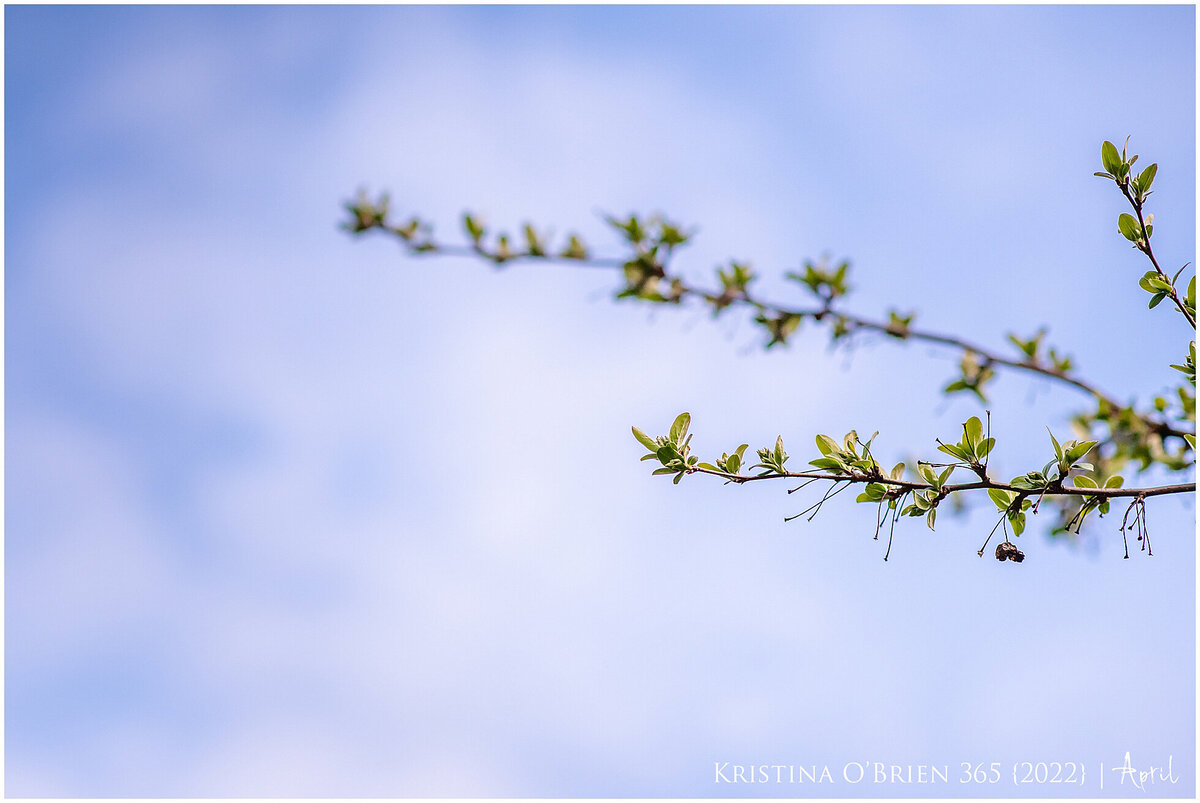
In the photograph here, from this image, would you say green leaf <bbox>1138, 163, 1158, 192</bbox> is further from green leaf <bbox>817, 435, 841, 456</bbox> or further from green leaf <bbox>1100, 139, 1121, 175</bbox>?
green leaf <bbox>817, 435, 841, 456</bbox>

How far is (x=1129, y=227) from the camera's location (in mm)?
2330

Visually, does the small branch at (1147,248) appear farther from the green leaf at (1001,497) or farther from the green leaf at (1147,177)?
the green leaf at (1001,497)

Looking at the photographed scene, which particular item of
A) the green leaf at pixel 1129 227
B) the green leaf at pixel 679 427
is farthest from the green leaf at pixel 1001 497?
the green leaf at pixel 679 427

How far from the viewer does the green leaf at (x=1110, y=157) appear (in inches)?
90.6

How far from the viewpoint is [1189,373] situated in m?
2.40

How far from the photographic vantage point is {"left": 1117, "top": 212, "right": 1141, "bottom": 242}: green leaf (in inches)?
90.8

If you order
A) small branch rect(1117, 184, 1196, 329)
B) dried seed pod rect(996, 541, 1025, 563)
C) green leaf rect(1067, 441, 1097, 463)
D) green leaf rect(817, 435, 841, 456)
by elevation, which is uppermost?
small branch rect(1117, 184, 1196, 329)

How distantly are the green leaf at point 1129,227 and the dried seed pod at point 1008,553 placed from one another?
3.50ft

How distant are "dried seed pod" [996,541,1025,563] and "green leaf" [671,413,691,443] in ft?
3.71

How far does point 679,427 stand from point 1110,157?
1.62 m

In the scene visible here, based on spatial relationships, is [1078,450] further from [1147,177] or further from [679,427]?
[679,427]

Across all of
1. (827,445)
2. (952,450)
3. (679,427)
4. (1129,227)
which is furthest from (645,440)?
(1129,227)

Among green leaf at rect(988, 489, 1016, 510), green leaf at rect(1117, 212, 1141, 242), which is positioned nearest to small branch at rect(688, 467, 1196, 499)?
green leaf at rect(988, 489, 1016, 510)

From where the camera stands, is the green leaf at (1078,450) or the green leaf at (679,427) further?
the green leaf at (679,427)
